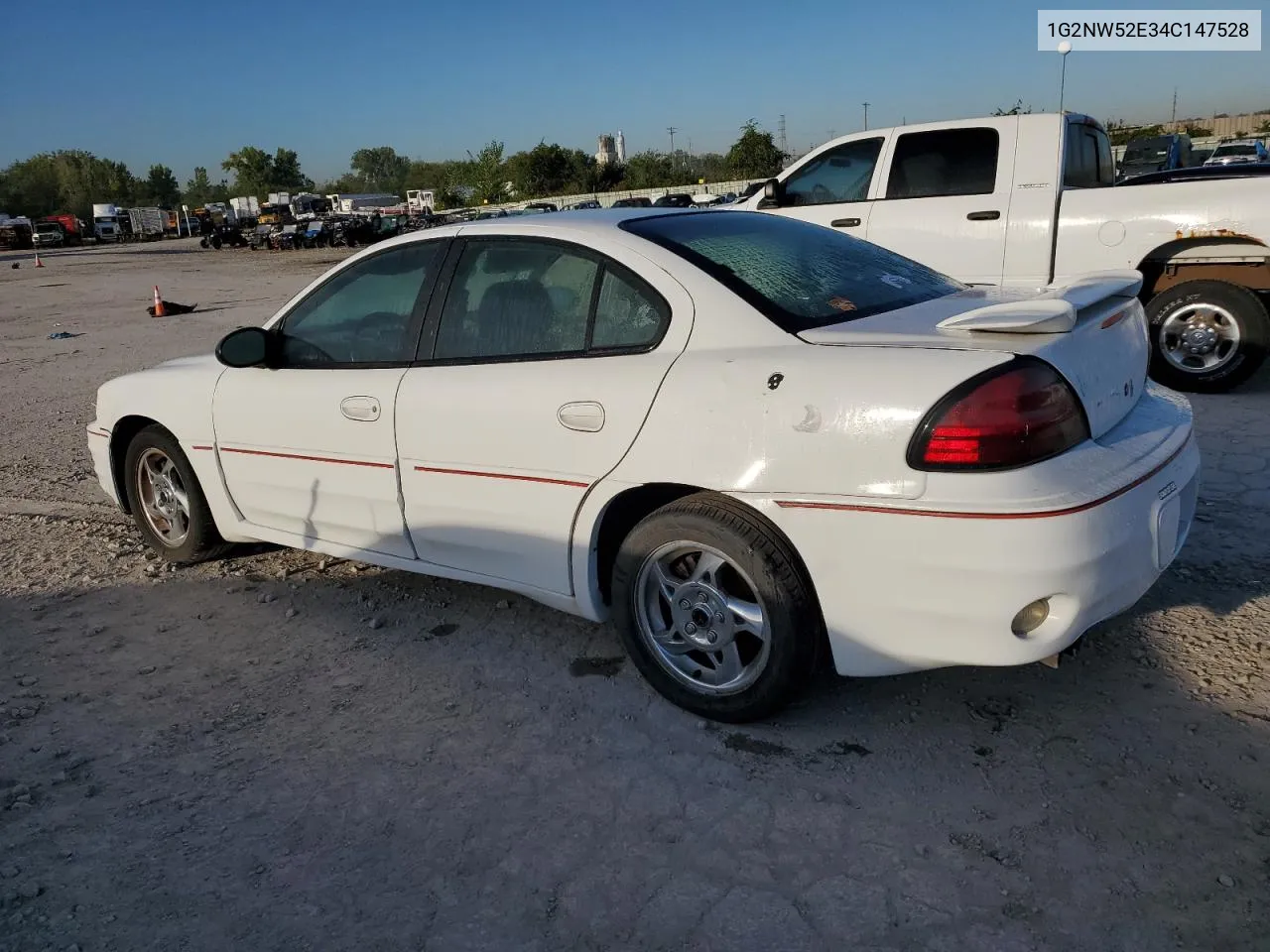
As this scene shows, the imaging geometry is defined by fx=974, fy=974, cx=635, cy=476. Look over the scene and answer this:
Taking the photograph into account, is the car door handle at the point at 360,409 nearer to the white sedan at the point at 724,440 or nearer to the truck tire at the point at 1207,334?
the white sedan at the point at 724,440

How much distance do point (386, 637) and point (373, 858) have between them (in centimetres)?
141

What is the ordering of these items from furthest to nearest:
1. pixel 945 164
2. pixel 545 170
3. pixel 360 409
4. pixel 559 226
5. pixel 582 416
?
pixel 545 170
pixel 945 164
pixel 360 409
pixel 559 226
pixel 582 416

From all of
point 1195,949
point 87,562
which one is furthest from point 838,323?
point 87,562

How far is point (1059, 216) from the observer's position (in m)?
7.09

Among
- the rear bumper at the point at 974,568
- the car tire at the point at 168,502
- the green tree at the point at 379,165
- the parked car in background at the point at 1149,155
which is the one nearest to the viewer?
the rear bumper at the point at 974,568

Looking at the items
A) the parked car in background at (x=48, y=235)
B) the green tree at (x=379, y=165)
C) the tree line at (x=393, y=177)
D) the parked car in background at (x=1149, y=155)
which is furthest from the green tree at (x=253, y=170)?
the parked car in background at (x=1149, y=155)

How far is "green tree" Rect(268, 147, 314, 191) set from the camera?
13700 centimetres

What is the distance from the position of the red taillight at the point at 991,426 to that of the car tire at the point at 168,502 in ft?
11.1

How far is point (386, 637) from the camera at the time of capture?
3857mm

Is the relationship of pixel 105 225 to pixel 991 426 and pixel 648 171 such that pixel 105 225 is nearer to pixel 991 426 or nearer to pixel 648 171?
pixel 648 171

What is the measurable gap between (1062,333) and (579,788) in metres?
1.85

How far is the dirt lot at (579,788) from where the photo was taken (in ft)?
7.43

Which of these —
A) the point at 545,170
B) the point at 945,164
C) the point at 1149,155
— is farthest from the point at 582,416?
the point at 545,170

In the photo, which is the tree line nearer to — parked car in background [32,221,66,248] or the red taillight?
parked car in background [32,221,66,248]
